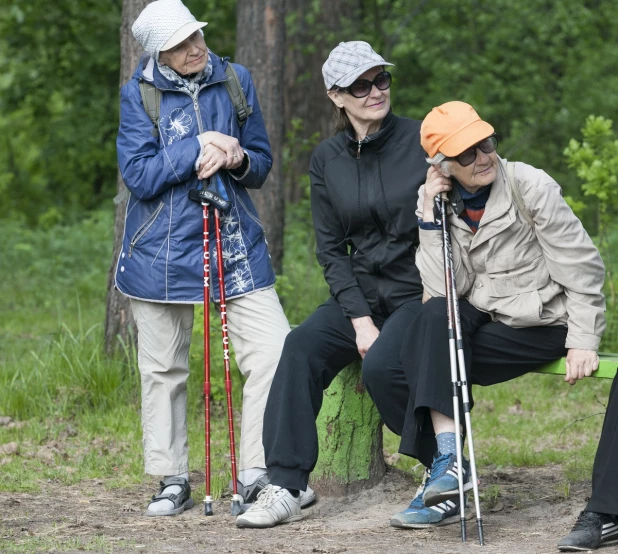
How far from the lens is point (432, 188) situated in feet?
14.6

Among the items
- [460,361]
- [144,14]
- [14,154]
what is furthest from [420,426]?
[14,154]

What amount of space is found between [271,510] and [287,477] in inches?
5.9

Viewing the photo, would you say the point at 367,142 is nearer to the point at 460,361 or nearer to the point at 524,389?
the point at 460,361

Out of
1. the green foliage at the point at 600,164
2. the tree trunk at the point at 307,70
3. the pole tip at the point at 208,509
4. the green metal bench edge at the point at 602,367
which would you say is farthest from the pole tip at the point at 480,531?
the tree trunk at the point at 307,70

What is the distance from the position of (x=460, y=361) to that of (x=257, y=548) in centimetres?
107

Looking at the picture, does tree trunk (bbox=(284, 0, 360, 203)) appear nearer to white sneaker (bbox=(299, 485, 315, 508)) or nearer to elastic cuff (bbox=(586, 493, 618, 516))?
white sneaker (bbox=(299, 485, 315, 508))

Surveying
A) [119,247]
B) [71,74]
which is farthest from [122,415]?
[71,74]

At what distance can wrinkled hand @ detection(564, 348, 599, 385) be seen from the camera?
423cm

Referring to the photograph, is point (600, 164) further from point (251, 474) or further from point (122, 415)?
point (251, 474)

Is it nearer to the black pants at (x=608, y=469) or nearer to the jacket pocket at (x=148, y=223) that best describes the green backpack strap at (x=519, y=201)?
the black pants at (x=608, y=469)

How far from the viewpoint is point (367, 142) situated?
188 inches

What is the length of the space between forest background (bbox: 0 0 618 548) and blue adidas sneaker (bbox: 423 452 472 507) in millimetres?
2279

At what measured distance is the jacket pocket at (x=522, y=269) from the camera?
4.34 meters

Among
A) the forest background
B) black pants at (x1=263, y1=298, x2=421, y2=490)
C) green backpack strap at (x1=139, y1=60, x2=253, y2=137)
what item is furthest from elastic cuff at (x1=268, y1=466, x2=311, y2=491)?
the forest background
